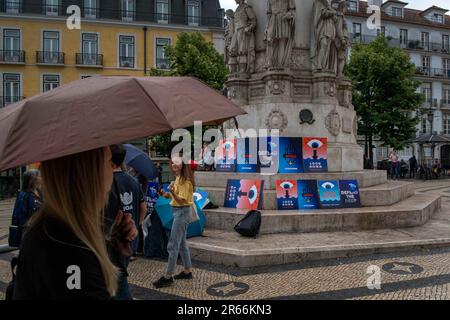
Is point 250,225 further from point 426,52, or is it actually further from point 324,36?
point 426,52

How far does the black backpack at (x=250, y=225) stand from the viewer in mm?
6879

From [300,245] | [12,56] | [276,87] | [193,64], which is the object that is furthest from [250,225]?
[12,56]

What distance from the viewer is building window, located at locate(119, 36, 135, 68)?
37.1 meters

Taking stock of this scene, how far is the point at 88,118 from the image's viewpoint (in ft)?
6.66

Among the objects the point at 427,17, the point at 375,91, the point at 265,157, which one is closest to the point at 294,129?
the point at 265,157

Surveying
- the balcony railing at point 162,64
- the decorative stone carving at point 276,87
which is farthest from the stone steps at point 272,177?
the balcony railing at point 162,64

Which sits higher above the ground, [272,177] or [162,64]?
[162,64]

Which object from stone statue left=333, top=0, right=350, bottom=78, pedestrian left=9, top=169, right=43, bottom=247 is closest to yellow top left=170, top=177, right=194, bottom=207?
pedestrian left=9, top=169, right=43, bottom=247

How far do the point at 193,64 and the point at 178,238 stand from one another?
2220cm

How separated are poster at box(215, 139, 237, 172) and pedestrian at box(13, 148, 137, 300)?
836 cm

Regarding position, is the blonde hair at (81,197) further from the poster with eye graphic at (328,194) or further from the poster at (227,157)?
the poster at (227,157)

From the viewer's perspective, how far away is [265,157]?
30.8 ft
